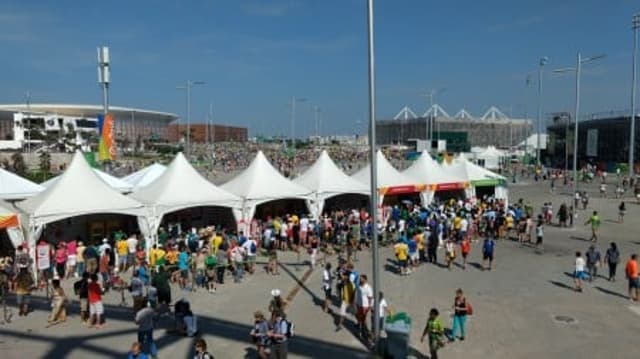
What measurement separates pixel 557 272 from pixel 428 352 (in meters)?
8.59

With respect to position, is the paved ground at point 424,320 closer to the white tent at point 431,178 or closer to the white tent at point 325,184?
the white tent at point 325,184

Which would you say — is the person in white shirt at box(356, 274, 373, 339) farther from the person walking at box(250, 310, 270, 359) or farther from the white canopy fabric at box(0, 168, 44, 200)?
the white canopy fabric at box(0, 168, 44, 200)

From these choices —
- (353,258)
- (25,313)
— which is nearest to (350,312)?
(353,258)

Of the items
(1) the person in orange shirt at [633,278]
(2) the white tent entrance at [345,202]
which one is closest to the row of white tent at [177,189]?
(2) the white tent entrance at [345,202]

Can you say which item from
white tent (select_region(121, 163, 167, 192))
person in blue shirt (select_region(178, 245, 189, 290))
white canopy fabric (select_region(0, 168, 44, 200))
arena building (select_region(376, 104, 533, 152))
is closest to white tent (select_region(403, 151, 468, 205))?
white tent (select_region(121, 163, 167, 192))

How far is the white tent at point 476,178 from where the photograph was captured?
97.0ft

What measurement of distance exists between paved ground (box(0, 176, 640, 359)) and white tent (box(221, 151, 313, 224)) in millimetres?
3291

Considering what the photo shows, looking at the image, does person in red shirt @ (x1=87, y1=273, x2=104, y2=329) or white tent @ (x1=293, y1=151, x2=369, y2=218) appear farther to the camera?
white tent @ (x1=293, y1=151, x2=369, y2=218)

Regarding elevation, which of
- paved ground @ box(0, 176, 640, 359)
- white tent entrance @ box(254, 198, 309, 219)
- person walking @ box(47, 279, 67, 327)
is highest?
white tent entrance @ box(254, 198, 309, 219)

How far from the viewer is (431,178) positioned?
2777 cm

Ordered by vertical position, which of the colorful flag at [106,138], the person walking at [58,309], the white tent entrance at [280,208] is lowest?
the person walking at [58,309]

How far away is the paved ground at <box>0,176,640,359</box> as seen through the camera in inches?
402

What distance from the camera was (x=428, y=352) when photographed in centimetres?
1006

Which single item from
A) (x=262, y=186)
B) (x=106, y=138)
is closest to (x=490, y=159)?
(x=262, y=186)
